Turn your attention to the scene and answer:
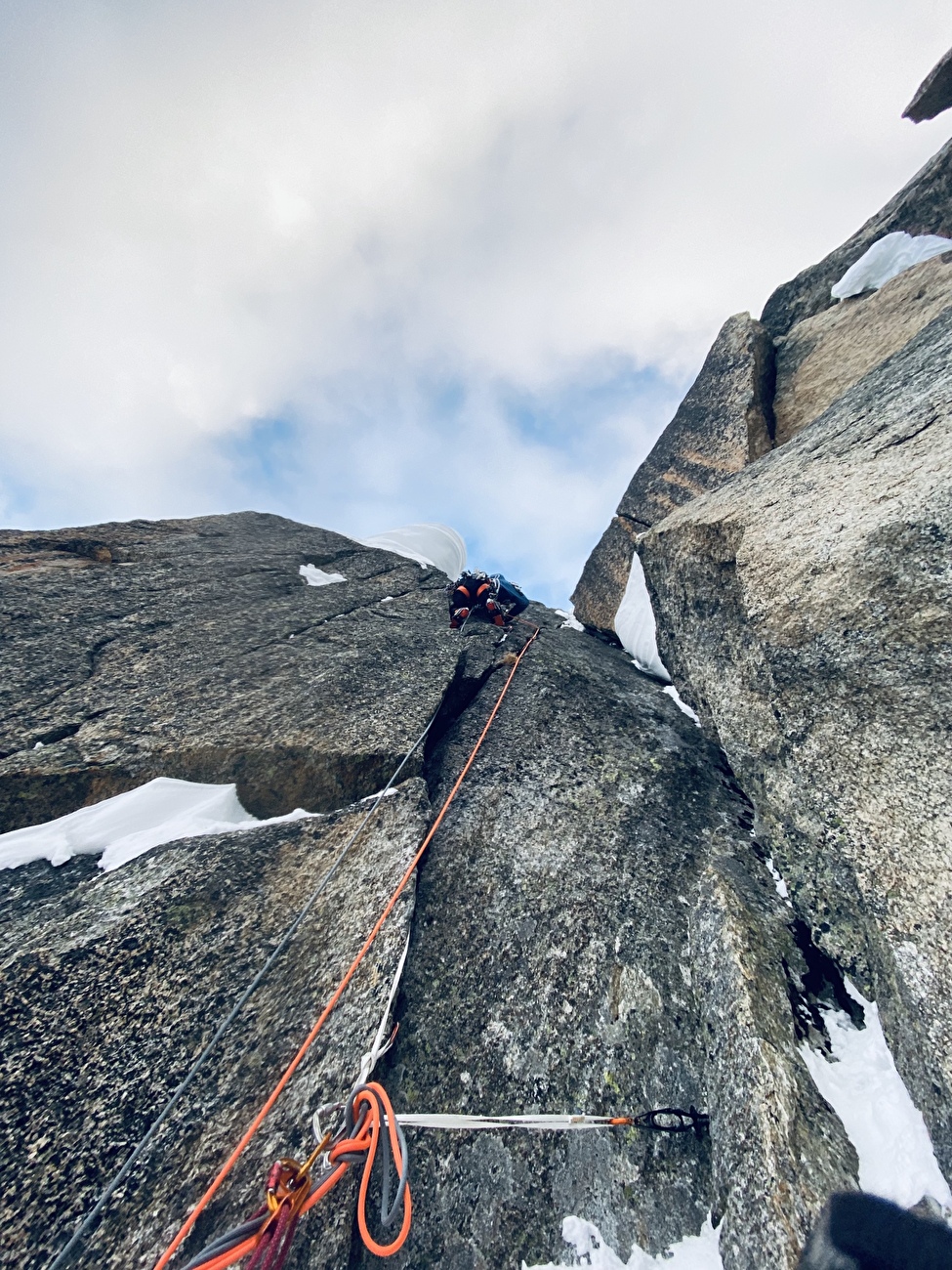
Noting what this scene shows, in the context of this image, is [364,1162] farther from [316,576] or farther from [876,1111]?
[316,576]

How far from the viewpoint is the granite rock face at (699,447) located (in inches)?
335

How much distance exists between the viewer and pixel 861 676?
382 centimetres

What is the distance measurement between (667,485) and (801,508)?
4.90 meters

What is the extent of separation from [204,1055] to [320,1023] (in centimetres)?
74

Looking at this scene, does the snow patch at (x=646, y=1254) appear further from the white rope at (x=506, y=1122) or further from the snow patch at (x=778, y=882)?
the snow patch at (x=778, y=882)

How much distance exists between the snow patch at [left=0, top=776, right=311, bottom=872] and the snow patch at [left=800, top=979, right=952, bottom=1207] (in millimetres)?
4474

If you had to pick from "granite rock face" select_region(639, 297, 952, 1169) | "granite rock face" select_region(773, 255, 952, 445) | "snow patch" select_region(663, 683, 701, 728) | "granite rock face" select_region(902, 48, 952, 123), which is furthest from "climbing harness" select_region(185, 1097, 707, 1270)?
"granite rock face" select_region(902, 48, 952, 123)

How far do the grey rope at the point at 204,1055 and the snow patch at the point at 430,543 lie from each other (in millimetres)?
12099

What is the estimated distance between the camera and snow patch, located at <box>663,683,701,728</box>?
21.1ft

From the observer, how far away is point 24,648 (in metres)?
6.61

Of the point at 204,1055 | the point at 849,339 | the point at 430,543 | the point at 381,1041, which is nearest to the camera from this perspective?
the point at 204,1055

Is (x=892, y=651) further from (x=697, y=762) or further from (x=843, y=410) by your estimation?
(x=843, y=410)

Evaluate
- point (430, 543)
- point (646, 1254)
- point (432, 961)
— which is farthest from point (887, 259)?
point (430, 543)

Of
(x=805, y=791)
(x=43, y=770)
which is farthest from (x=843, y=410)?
(x=43, y=770)
